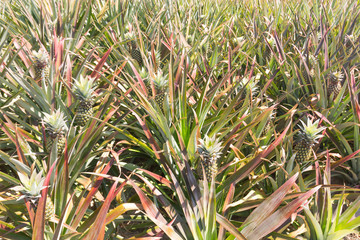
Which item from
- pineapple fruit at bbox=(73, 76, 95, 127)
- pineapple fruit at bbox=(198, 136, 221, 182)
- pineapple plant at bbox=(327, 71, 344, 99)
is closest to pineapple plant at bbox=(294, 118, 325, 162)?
pineapple fruit at bbox=(198, 136, 221, 182)

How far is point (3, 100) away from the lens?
1.50 m

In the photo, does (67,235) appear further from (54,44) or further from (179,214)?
(54,44)

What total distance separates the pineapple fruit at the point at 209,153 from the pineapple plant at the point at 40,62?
95 cm

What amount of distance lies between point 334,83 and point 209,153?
102 cm

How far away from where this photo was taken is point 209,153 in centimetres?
104

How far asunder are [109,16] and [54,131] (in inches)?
65.8

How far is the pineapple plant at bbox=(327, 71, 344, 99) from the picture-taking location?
1.59 m

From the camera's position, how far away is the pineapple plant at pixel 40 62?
4.83 ft

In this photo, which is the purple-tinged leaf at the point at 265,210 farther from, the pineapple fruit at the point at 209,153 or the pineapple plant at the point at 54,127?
the pineapple plant at the point at 54,127

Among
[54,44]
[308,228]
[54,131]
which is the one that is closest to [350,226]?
[308,228]

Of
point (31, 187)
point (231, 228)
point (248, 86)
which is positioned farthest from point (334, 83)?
point (31, 187)

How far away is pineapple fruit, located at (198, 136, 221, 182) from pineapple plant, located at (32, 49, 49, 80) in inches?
37.3

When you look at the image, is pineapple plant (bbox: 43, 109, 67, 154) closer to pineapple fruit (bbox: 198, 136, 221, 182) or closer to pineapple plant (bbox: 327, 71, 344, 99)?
pineapple fruit (bbox: 198, 136, 221, 182)

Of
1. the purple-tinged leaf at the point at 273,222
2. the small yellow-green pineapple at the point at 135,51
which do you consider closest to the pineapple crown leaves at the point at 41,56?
the small yellow-green pineapple at the point at 135,51
